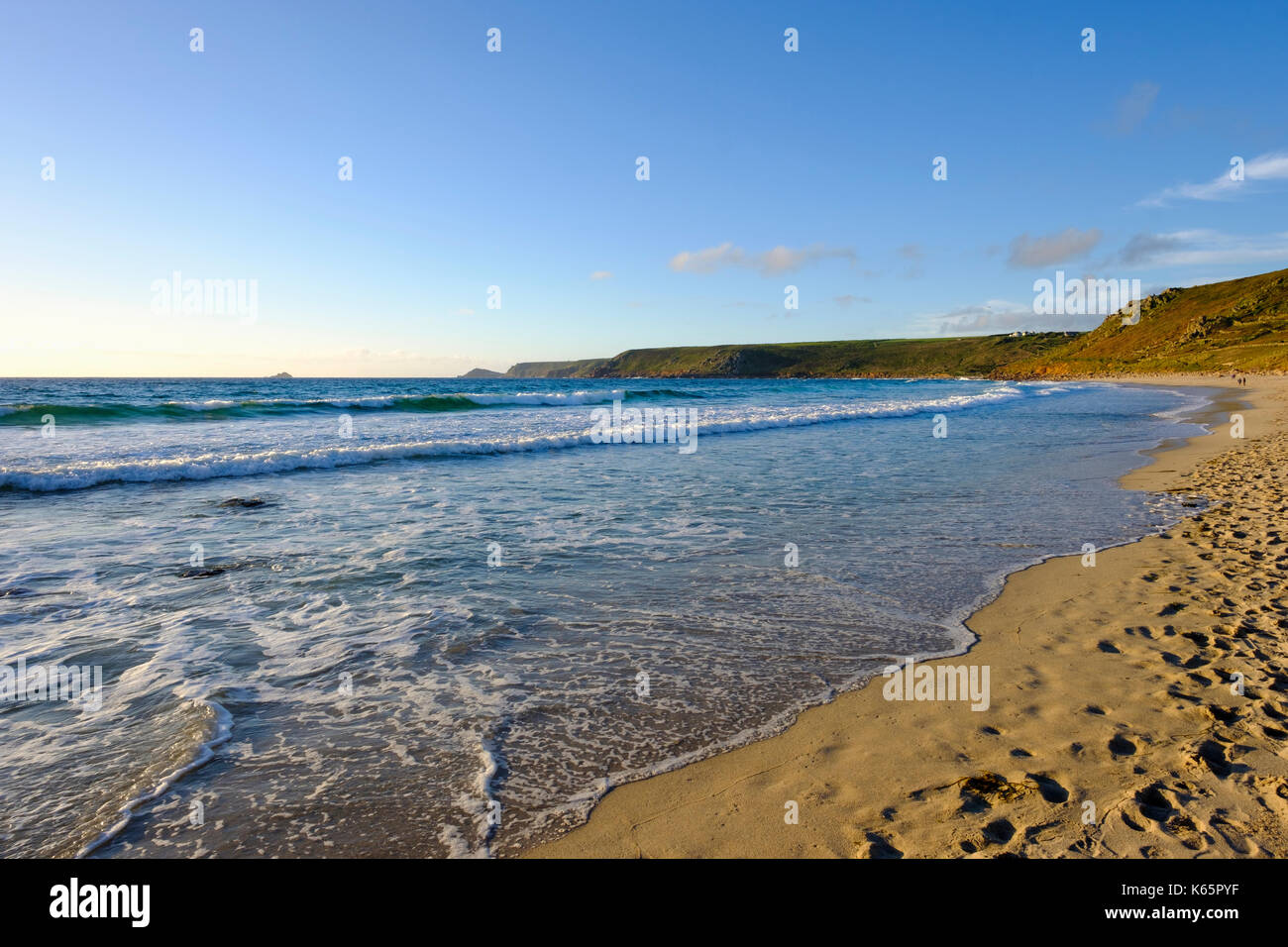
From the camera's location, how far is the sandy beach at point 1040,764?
3.19m

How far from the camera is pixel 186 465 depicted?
15883mm

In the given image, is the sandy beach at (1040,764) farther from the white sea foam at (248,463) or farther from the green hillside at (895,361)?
the green hillside at (895,361)

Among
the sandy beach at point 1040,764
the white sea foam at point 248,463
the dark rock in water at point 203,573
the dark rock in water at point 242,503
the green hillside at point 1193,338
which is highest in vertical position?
the green hillside at point 1193,338

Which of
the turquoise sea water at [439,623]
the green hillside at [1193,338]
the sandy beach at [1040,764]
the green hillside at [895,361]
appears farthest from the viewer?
the green hillside at [895,361]

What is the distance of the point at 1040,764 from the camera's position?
3.81 metres

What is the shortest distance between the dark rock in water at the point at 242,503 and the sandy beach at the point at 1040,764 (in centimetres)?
1146

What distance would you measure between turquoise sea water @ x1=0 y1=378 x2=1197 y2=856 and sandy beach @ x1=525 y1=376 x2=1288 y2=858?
0.40 m

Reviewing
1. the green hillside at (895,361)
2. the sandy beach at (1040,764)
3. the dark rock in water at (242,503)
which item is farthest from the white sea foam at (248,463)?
the green hillside at (895,361)

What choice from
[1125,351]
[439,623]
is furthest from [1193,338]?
[439,623]

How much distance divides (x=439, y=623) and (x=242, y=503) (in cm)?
862

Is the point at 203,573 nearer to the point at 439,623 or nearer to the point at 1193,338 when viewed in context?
the point at 439,623
